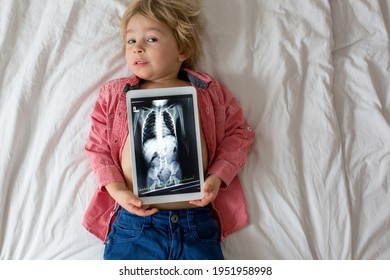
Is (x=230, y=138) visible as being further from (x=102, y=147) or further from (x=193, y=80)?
(x=102, y=147)

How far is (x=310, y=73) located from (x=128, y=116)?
0.54 meters

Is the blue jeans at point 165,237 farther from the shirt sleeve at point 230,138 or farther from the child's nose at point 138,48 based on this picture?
the child's nose at point 138,48

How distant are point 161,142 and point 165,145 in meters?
0.01

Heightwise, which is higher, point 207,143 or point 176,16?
point 176,16

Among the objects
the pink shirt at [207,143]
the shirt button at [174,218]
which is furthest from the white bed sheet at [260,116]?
the shirt button at [174,218]

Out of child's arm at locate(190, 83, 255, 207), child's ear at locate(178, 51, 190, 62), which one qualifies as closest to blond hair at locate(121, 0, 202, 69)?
child's ear at locate(178, 51, 190, 62)

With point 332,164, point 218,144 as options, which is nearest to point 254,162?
point 218,144

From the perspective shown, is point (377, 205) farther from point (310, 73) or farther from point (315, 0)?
point (315, 0)

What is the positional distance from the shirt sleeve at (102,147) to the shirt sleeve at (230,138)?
250mm

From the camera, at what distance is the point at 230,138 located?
119cm

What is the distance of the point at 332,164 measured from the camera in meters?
1.21

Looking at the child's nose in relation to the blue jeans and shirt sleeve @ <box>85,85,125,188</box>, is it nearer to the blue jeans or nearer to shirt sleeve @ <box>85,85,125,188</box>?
shirt sleeve @ <box>85,85,125,188</box>

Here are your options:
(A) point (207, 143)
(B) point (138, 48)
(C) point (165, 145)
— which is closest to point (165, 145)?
(C) point (165, 145)

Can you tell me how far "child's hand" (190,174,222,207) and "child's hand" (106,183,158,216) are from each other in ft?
0.36
